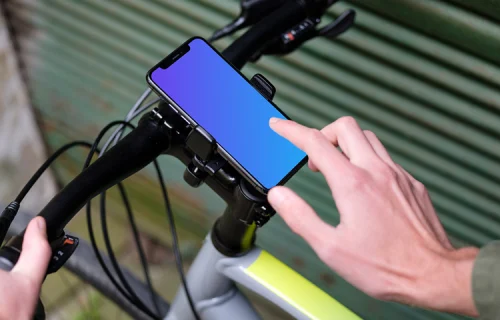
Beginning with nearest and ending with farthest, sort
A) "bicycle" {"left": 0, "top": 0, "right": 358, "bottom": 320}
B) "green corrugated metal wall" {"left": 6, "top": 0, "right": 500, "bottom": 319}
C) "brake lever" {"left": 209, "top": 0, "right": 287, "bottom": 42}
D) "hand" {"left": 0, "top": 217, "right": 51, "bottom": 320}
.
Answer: "hand" {"left": 0, "top": 217, "right": 51, "bottom": 320}
"bicycle" {"left": 0, "top": 0, "right": 358, "bottom": 320}
"brake lever" {"left": 209, "top": 0, "right": 287, "bottom": 42}
"green corrugated metal wall" {"left": 6, "top": 0, "right": 500, "bottom": 319}

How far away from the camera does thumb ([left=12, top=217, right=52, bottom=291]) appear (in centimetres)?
58

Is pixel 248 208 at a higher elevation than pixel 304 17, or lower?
lower

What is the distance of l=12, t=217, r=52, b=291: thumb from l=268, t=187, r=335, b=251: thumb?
313 mm

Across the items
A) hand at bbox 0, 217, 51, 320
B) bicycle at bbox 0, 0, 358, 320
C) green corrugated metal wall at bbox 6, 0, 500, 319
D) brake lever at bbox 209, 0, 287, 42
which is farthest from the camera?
green corrugated metal wall at bbox 6, 0, 500, 319

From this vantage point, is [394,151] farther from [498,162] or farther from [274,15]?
[274,15]

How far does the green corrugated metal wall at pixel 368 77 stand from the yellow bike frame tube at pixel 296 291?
2.10 feet

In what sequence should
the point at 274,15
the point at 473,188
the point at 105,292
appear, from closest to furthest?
the point at 274,15
the point at 105,292
the point at 473,188

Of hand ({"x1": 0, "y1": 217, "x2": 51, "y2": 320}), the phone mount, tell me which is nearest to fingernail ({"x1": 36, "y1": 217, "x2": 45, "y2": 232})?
hand ({"x1": 0, "y1": 217, "x2": 51, "y2": 320})

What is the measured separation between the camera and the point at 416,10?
43.9 inches

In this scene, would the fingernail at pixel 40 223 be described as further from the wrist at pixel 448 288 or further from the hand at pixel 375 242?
the wrist at pixel 448 288

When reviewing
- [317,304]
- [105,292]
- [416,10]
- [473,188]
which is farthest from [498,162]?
[105,292]

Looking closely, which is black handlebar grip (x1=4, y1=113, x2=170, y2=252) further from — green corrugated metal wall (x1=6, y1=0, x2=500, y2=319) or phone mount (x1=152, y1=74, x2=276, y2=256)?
green corrugated metal wall (x1=6, y1=0, x2=500, y2=319)

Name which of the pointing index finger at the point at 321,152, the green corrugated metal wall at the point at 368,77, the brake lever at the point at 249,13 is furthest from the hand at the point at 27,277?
the green corrugated metal wall at the point at 368,77

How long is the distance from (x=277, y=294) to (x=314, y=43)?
2.52ft
